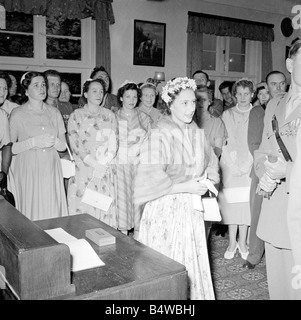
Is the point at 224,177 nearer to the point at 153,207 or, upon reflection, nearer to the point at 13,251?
the point at 153,207

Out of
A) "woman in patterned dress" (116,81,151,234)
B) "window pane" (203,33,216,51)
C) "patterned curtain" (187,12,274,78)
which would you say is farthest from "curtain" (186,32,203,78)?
"woman in patterned dress" (116,81,151,234)

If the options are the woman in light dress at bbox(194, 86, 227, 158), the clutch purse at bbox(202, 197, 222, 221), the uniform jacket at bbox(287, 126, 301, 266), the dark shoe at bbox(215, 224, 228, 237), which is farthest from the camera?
the dark shoe at bbox(215, 224, 228, 237)

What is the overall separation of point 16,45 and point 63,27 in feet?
2.87

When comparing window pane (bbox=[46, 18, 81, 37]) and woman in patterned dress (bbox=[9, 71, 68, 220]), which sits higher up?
window pane (bbox=[46, 18, 81, 37])

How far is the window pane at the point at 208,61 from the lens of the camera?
28.1 feet

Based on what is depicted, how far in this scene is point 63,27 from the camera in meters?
6.84

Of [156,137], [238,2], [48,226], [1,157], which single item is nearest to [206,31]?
[238,2]

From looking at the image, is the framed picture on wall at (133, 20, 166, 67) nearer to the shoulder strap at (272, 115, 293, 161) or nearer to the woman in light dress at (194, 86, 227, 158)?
the woman in light dress at (194, 86, 227, 158)

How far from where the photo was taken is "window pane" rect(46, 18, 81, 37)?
6.74 metres

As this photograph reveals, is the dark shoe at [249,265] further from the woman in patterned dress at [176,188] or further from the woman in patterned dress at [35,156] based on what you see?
the woman in patterned dress at [35,156]

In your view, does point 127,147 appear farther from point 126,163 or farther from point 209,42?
point 209,42

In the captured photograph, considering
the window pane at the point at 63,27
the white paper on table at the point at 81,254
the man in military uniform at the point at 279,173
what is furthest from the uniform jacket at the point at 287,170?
the window pane at the point at 63,27

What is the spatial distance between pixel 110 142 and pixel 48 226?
6.78ft

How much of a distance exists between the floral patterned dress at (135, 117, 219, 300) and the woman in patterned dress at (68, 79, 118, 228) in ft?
4.74
